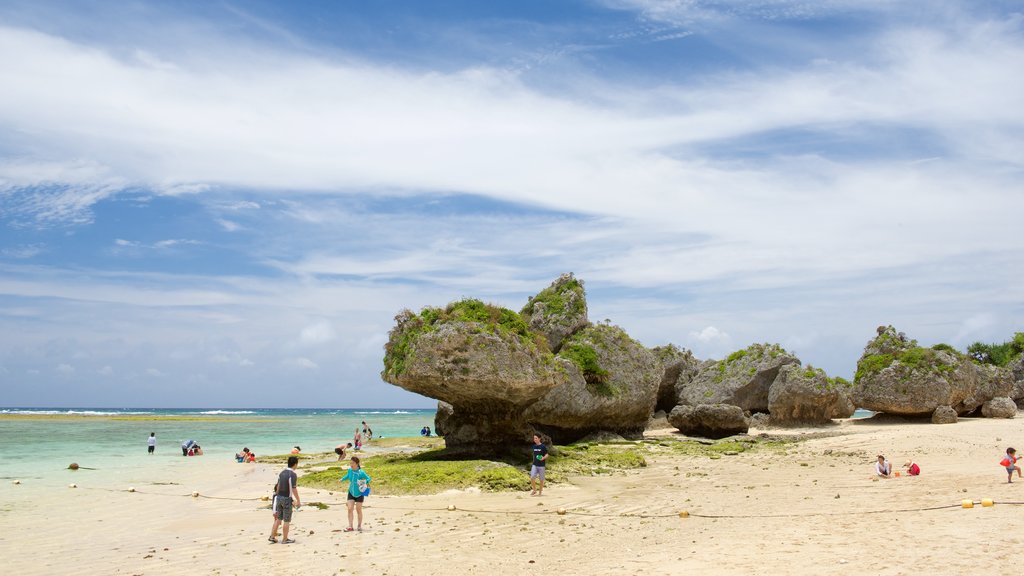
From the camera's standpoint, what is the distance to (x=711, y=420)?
33.2 meters

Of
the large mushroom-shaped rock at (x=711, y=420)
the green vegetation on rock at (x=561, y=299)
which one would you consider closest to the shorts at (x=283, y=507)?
the green vegetation on rock at (x=561, y=299)

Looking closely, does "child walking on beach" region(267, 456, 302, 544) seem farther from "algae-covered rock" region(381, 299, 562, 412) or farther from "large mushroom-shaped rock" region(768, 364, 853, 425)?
"large mushroom-shaped rock" region(768, 364, 853, 425)

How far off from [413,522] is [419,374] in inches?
256

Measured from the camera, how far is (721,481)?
66.4 feet

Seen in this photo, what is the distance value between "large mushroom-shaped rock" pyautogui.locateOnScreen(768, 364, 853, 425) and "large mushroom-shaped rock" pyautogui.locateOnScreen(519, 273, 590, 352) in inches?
415

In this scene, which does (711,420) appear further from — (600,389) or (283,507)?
(283,507)

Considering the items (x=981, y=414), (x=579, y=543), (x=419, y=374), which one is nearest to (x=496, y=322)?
(x=419, y=374)

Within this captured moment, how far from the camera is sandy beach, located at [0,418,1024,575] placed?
10859mm

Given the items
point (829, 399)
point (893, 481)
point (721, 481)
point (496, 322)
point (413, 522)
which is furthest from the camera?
point (829, 399)

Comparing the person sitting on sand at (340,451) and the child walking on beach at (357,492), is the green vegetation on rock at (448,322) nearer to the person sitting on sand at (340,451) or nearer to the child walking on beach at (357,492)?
the person sitting on sand at (340,451)

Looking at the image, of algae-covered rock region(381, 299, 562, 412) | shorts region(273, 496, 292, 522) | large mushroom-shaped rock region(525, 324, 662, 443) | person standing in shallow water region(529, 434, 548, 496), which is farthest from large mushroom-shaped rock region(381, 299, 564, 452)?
shorts region(273, 496, 292, 522)

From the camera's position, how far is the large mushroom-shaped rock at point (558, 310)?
105ft

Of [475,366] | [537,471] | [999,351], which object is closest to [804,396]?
[475,366]

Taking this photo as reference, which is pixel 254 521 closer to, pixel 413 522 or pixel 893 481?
pixel 413 522
